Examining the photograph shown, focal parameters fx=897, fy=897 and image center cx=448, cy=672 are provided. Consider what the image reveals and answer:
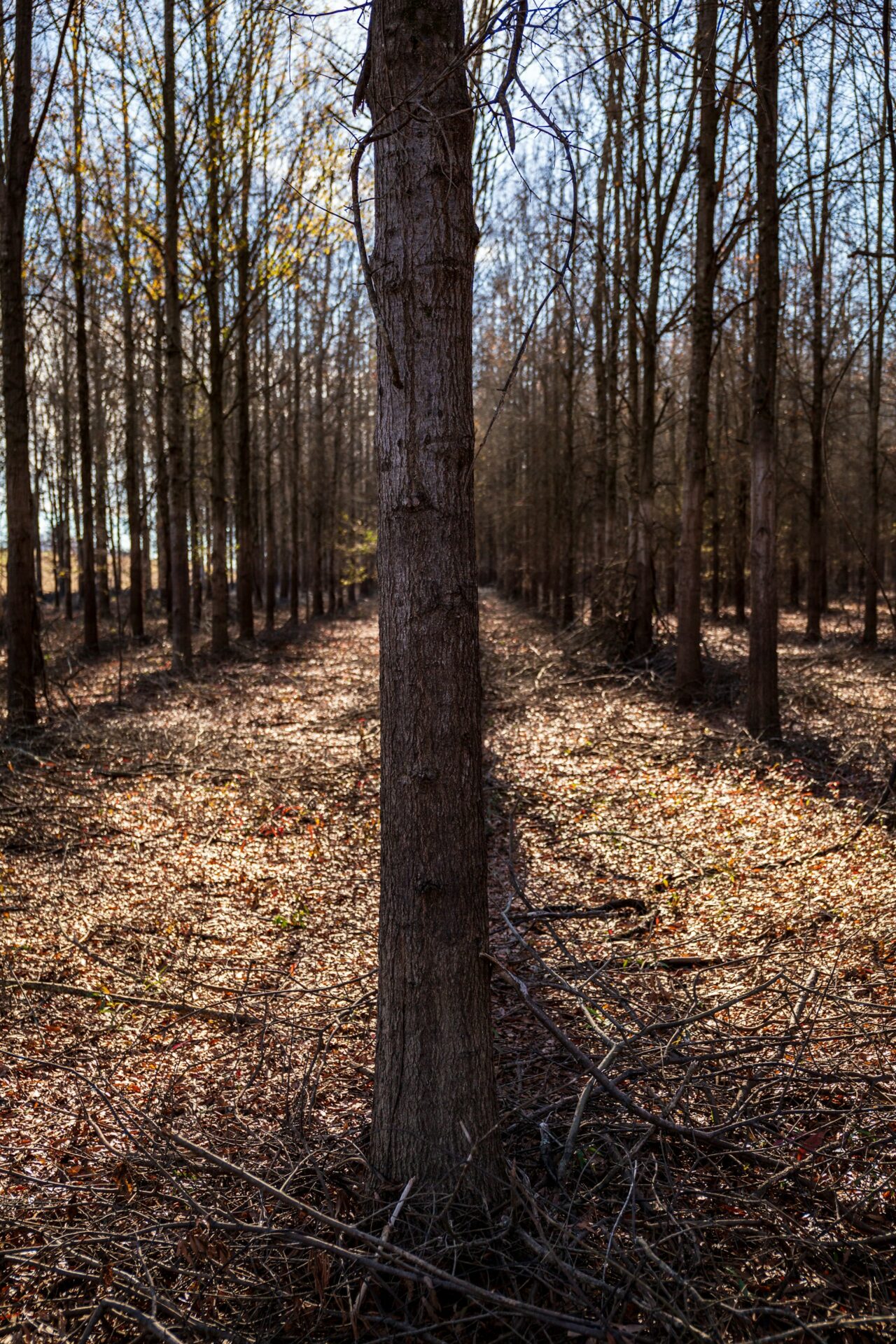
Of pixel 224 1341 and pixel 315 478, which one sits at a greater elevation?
pixel 315 478

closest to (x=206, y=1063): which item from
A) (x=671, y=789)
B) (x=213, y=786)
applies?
(x=213, y=786)

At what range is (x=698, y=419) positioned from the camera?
440 inches

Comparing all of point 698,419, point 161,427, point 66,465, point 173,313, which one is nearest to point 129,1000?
point 698,419

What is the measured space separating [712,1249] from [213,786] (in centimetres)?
681

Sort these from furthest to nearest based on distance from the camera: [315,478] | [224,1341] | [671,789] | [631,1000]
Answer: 1. [315,478]
2. [671,789]
3. [631,1000]
4. [224,1341]

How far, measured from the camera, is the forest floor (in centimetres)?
251

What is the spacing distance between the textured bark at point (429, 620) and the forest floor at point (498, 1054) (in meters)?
0.37

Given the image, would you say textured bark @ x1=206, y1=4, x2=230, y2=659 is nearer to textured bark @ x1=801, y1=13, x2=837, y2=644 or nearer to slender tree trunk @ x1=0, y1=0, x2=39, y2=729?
slender tree trunk @ x1=0, y1=0, x2=39, y2=729

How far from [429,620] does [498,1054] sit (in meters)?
2.20

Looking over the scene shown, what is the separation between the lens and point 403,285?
265cm

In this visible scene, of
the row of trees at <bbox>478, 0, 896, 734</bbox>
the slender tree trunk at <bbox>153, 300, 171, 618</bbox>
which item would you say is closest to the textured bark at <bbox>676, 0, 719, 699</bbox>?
the row of trees at <bbox>478, 0, 896, 734</bbox>

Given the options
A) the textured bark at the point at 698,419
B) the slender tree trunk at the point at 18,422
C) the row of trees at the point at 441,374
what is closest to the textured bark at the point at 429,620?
the row of trees at the point at 441,374

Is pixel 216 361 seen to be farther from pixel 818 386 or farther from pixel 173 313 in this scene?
pixel 818 386

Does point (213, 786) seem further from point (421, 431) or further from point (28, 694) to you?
point (421, 431)
